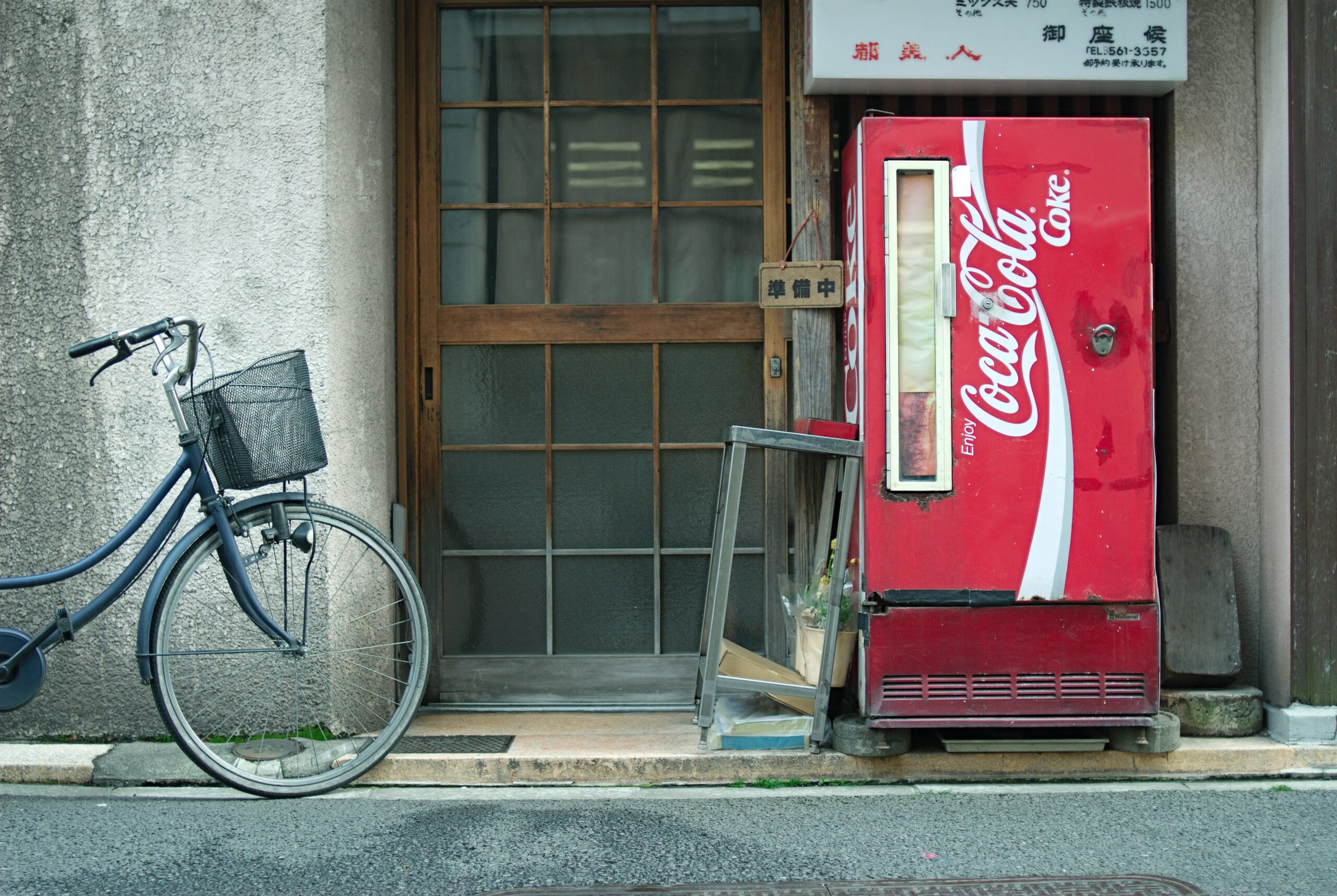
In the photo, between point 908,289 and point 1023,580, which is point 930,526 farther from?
point 908,289

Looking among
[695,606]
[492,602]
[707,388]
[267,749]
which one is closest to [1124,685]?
[695,606]

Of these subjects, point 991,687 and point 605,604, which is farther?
point 605,604

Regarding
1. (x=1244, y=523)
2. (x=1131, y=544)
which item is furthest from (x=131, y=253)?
(x=1244, y=523)

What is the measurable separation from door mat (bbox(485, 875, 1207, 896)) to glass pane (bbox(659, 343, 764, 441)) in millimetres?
2296

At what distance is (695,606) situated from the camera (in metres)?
4.89

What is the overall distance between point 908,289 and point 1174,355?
4.67ft

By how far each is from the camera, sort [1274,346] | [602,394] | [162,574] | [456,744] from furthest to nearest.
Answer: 1. [602,394]
2. [1274,346]
3. [456,744]
4. [162,574]

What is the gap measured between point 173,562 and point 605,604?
199 centimetres

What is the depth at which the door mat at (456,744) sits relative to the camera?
4047 mm

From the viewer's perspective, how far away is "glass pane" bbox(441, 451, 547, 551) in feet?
16.0

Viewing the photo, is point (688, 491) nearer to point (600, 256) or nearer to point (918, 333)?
point (600, 256)

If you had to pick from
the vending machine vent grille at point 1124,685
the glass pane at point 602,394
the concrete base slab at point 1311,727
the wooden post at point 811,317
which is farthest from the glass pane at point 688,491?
the concrete base slab at point 1311,727

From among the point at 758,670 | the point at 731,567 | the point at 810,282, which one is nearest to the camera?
the point at 731,567

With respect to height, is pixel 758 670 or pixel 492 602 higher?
pixel 492 602
